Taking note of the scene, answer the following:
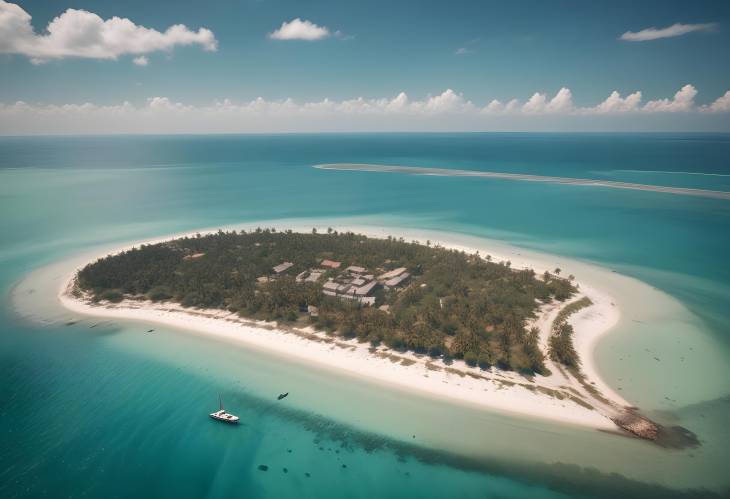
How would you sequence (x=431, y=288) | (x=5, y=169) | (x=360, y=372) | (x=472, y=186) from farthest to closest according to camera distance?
(x=5, y=169) → (x=472, y=186) → (x=431, y=288) → (x=360, y=372)

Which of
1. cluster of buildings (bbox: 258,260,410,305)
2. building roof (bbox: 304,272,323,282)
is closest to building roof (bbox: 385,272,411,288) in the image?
cluster of buildings (bbox: 258,260,410,305)

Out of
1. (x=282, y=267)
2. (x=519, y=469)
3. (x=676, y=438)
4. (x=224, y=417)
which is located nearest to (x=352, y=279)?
(x=282, y=267)

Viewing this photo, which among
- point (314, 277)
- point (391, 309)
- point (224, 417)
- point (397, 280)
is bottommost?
point (224, 417)

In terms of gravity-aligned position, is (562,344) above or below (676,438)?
above

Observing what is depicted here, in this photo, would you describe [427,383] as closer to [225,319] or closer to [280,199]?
[225,319]

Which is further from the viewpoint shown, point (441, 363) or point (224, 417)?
point (441, 363)

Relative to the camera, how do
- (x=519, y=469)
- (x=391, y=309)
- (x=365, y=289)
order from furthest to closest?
(x=365, y=289)
(x=391, y=309)
(x=519, y=469)

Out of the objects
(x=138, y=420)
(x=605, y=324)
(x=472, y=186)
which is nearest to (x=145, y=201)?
(x=138, y=420)

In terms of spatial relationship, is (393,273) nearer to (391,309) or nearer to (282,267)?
(391,309)
